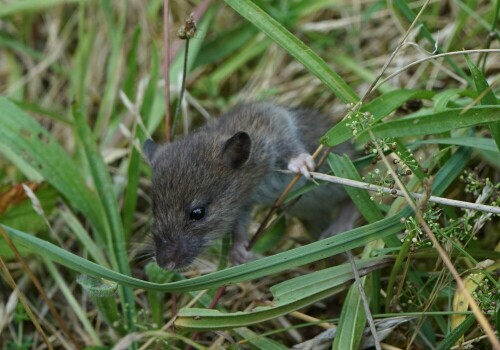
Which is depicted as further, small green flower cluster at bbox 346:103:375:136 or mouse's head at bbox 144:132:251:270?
mouse's head at bbox 144:132:251:270

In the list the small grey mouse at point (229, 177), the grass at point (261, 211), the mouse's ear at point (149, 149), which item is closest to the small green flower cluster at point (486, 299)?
the grass at point (261, 211)

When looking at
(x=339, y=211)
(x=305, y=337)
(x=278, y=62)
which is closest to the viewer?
(x=305, y=337)

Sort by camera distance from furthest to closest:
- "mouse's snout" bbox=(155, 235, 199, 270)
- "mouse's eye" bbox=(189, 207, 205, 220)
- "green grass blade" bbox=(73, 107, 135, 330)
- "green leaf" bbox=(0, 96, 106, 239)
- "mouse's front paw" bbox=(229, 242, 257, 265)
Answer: "green leaf" bbox=(0, 96, 106, 239)
"mouse's front paw" bbox=(229, 242, 257, 265)
"green grass blade" bbox=(73, 107, 135, 330)
"mouse's eye" bbox=(189, 207, 205, 220)
"mouse's snout" bbox=(155, 235, 199, 270)

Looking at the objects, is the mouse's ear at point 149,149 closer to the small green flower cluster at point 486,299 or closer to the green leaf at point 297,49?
the green leaf at point 297,49

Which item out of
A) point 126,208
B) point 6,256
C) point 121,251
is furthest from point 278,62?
point 6,256

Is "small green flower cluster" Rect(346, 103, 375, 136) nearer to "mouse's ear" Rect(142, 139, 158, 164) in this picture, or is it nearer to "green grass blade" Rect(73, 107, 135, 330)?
"mouse's ear" Rect(142, 139, 158, 164)

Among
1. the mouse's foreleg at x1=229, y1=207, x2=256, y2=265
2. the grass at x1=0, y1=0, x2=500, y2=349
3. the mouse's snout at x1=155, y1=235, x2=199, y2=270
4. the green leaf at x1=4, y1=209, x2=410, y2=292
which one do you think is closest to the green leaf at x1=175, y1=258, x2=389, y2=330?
the grass at x1=0, y1=0, x2=500, y2=349

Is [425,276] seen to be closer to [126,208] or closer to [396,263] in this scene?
[396,263]

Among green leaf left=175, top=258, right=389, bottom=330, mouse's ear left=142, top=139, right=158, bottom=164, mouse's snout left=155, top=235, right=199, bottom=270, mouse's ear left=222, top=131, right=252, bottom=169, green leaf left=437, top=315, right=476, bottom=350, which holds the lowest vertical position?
green leaf left=437, top=315, right=476, bottom=350
